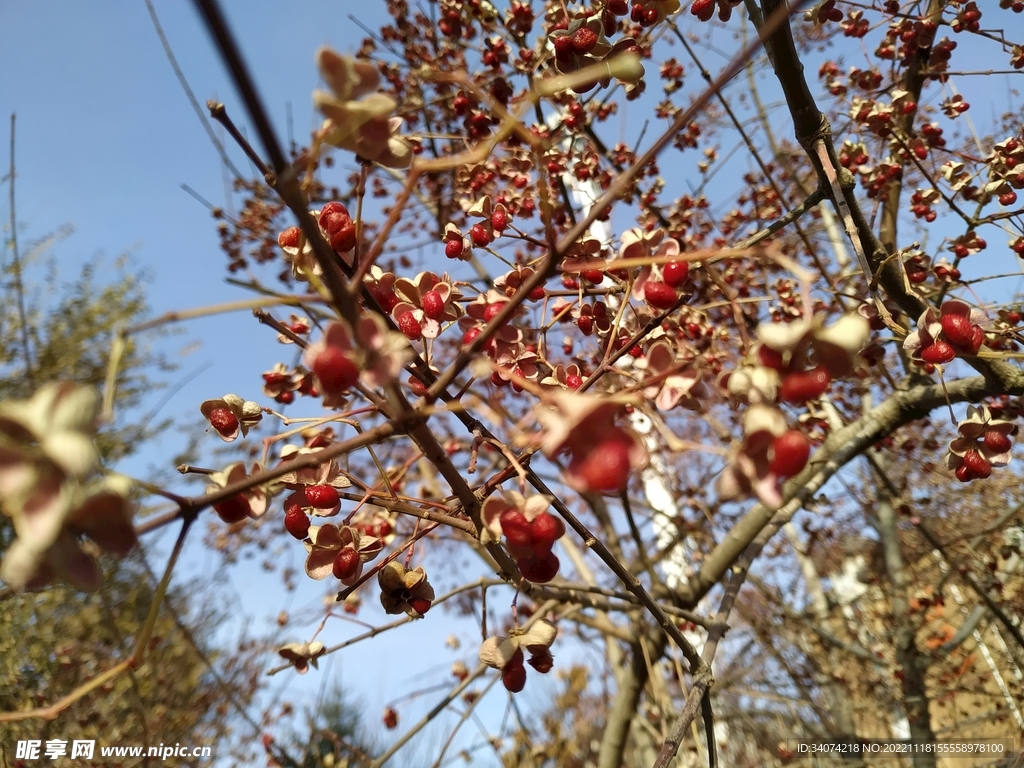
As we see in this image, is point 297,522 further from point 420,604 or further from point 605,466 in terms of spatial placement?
point 605,466

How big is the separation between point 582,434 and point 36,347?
7.38 m

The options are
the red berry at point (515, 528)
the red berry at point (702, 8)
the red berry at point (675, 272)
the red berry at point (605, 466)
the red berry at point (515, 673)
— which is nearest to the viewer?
the red berry at point (605, 466)

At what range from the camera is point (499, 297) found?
1064 mm

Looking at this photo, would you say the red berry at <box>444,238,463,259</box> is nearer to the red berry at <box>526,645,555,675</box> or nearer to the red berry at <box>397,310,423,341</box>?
the red berry at <box>397,310,423,341</box>

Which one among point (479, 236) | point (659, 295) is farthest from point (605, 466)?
point (479, 236)

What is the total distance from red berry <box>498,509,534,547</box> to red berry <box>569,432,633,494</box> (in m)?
0.15

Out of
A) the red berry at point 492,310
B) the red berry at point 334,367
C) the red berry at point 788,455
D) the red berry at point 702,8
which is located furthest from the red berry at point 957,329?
the red berry at point 334,367

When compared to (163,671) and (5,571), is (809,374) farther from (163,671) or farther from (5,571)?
(163,671)

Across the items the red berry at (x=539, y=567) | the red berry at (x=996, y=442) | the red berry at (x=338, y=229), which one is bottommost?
the red berry at (x=539, y=567)

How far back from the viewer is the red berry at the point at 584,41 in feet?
3.87

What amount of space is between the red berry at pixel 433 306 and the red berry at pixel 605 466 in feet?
1.38

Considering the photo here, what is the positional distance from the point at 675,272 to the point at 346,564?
67 centimetres

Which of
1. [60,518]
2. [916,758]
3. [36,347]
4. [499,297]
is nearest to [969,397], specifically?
[499,297]

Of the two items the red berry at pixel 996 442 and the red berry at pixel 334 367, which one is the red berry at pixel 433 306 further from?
the red berry at pixel 996 442
